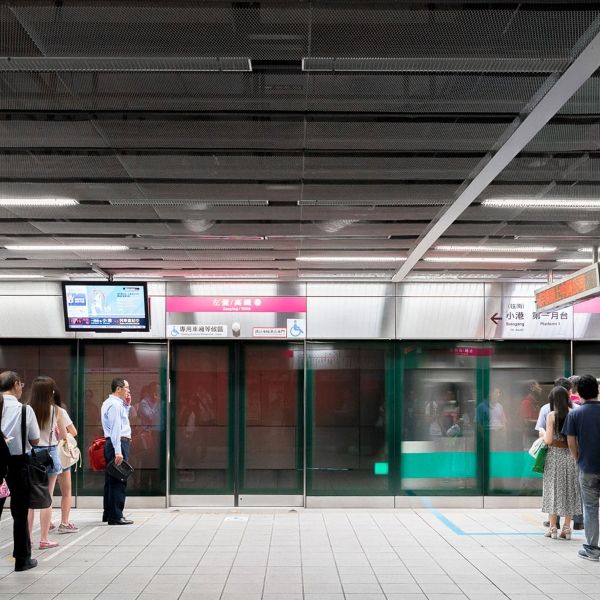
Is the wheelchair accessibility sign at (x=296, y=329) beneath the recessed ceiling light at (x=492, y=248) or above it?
beneath

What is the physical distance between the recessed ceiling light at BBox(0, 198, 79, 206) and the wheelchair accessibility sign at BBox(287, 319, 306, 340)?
4.91 metres

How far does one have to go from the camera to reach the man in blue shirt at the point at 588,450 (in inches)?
304

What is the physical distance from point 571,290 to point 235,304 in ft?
15.2

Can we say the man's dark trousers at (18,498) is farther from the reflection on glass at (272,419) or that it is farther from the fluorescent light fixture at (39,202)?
the reflection on glass at (272,419)

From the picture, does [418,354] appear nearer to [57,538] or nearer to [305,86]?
[57,538]

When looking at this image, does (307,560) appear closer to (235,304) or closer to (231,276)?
(235,304)

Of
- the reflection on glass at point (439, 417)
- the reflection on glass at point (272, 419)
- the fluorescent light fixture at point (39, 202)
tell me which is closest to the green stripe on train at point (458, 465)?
the reflection on glass at point (439, 417)

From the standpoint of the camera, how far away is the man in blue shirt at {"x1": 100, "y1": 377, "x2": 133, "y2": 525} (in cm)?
974

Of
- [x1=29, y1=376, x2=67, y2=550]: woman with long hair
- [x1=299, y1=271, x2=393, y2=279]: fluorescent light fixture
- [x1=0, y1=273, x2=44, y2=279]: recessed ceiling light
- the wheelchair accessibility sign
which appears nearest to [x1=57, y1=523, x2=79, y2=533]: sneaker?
[x1=29, y1=376, x2=67, y2=550]: woman with long hair

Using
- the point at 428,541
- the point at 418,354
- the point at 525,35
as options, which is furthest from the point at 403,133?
the point at 418,354

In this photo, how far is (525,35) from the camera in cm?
389

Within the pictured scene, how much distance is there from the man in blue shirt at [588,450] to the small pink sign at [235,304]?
14.9 ft

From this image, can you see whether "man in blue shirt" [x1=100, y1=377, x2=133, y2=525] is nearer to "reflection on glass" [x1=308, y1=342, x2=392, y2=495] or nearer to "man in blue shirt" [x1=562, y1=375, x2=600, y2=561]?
"reflection on glass" [x1=308, y1=342, x2=392, y2=495]

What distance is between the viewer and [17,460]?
23.5 ft
